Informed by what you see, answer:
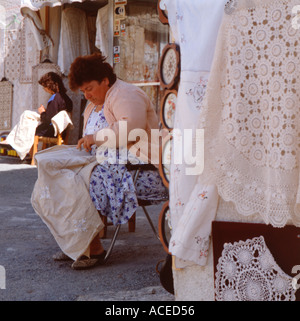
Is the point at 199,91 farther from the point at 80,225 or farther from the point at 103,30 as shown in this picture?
the point at 103,30

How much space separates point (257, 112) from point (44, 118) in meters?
6.70

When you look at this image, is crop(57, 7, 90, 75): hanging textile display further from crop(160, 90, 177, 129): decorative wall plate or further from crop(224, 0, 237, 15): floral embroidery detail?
crop(224, 0, 237, 15): floral embroidery detail

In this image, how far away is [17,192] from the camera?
6.46 meters

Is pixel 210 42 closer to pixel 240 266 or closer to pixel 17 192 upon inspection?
pixel 240 266

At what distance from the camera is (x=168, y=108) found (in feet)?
7.87

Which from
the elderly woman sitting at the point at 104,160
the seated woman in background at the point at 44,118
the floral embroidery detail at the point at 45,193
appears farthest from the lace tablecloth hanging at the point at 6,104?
the floral embroidery detail at the point at 45,193

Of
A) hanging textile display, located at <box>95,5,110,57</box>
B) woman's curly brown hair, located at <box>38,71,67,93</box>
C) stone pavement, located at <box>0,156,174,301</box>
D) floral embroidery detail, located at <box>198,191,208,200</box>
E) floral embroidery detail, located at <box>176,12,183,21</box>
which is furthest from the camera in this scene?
hanging textile display, located at <box>95,5,110,57</box>

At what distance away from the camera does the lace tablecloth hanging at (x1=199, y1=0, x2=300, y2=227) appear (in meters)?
1.89

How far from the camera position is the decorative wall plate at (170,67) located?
2.24m

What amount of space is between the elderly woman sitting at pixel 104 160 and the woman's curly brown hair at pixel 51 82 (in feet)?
15.3

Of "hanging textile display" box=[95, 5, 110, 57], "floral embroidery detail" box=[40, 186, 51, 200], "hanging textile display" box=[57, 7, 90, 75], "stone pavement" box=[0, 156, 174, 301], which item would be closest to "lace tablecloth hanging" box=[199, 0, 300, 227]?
"stone pavement" box=[0, 156, 174, 301]

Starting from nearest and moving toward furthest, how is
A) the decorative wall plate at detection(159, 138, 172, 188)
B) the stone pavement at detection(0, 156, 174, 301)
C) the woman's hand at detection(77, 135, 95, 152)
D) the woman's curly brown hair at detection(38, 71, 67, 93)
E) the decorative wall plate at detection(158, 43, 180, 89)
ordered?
the decorative wall plate at detection(158, 43, 180, 89)
the decorative wall plate at detection(159, 138, 172, 188)
the stone pavement at detection(0, 156, 174, 301)
the woman's hand at detection(77, 135, 95, 152)
the woman's curly brown hair at detection(38, 71, 67, 93)
